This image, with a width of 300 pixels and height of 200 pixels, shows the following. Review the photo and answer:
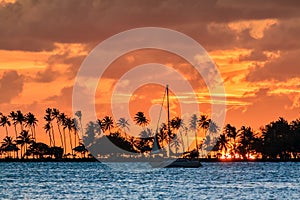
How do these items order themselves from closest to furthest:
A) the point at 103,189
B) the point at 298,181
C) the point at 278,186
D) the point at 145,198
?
the point at 145,198
the point at 103,189
the point at 278,186
the point at 298,181

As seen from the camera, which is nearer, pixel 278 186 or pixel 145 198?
pixel 145 198

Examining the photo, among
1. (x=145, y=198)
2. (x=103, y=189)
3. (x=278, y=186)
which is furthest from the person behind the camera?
(x=278, y=186)

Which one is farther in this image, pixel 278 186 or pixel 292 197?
pixel 278 186

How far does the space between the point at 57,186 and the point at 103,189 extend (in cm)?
1096

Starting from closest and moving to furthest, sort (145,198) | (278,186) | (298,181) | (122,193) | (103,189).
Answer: (145,198) < (122,193) < (103,189) < (278,186) < (298,181)

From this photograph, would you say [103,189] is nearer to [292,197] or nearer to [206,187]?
[206,187]

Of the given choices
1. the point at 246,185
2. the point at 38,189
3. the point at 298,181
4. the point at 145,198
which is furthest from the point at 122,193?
→ the point at 298,181

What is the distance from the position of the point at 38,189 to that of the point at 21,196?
14890 mm

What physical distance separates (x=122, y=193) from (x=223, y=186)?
2177 centimetres

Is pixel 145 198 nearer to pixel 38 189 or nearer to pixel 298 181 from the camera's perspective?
pixel 38 189

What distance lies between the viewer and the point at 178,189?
128 meters

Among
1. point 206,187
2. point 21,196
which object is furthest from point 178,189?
point 21,196

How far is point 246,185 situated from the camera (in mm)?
137000

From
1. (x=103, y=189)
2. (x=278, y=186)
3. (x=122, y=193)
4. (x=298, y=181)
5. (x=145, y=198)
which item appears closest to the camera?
(x=145, y=198)
